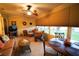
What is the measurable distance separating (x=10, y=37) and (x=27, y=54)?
0.42 metres

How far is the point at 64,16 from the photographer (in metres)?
2.09

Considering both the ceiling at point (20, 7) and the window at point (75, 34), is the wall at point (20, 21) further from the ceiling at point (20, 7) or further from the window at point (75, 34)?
the window at point (75, 34)

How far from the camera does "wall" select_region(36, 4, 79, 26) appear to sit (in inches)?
81.0

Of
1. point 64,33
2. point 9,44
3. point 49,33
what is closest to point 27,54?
point 9,44

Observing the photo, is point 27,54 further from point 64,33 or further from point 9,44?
point 64,33

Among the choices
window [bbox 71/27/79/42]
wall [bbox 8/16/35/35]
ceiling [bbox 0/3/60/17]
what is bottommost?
window [bbox 71/27/79/42]

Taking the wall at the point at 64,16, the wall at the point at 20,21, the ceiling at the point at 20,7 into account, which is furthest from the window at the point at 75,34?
the wall at the point at 20,21

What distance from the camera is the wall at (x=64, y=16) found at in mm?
2057

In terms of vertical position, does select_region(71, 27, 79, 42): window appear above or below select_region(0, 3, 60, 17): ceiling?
below

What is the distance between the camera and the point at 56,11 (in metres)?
2.08

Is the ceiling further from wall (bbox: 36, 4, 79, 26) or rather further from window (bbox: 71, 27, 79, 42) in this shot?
window (bbox: 71, 27, 79, 42)

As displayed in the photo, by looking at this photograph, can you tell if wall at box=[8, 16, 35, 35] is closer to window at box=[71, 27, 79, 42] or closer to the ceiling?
the ceiling

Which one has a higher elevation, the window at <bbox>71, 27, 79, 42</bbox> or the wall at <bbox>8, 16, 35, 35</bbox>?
the wall at <bbox>8, 16, 35, 35</bbox>

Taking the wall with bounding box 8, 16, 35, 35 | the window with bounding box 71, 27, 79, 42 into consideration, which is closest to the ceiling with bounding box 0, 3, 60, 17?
the wall with bounding box 8, 16, 35, 35
